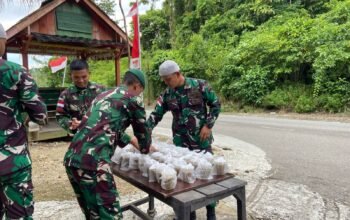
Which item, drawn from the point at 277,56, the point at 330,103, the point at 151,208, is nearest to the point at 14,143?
the point at 151,208

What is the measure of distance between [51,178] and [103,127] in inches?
146

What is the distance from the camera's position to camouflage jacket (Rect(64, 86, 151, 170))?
2.32 meters

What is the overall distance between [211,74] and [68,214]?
16.0 metres

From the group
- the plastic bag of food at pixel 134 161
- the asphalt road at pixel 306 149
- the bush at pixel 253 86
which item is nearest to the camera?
the plastic bag of food at pixel 134 161

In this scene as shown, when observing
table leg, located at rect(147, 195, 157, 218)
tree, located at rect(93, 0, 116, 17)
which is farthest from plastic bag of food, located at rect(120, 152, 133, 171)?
tree, located at rect(93, 0, 116, 17)

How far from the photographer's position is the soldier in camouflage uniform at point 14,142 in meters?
2.19

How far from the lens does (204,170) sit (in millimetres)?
2531

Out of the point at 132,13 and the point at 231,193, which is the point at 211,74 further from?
the point at 231,193

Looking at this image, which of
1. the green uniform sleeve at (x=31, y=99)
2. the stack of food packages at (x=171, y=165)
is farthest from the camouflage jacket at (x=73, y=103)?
the green uniform sleeve at (x=31, y=99)

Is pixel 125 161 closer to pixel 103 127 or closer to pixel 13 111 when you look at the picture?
pixel 103 127

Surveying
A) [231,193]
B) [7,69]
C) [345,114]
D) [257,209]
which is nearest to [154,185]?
[231,193]

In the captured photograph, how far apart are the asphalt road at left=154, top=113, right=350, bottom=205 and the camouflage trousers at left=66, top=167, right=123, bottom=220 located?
124 inches

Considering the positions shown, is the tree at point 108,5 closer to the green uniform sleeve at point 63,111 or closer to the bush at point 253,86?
the bush at point 253,86

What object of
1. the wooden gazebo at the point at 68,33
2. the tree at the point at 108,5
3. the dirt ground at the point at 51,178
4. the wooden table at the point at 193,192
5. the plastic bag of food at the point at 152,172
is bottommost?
the dirt ground at the point at 51,178
